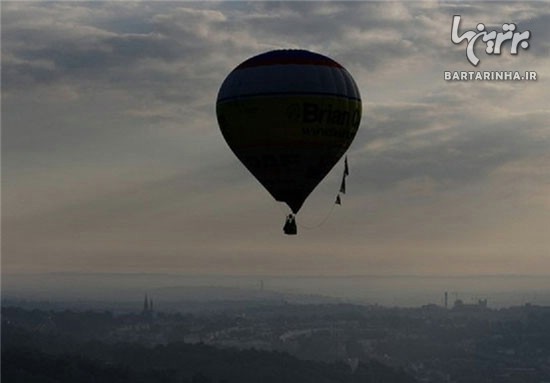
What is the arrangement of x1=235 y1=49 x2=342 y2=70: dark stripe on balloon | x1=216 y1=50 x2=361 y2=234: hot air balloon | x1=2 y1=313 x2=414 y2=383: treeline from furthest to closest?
x1=2 y1=313 x2=414 y2=383: treeline < x1=235 y1=49 x2=342 y2=70: dark stripe on balloon < x1=216 y1=50 x2=361 y2=234: hot air balloon

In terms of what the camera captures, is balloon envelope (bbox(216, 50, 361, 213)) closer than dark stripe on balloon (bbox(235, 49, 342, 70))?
Yes

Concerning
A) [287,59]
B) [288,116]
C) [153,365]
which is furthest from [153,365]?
[288,116]

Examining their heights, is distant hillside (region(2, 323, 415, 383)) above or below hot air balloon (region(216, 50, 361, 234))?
below

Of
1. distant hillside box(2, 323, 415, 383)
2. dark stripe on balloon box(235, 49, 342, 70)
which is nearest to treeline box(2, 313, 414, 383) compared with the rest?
distant hillside box(2, 323, 415, 383)

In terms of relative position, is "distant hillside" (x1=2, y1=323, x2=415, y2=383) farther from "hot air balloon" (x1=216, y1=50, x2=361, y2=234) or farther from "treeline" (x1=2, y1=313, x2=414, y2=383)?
"hot air balloon" (x1=216, y1=50, x2=361, y2=234)

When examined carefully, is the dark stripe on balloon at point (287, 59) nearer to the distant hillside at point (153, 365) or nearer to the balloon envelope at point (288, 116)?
the balloon envelope at point (288, 116)

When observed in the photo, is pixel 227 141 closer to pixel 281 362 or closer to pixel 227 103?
pixel 227 103

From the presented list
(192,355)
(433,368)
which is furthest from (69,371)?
(433,368)

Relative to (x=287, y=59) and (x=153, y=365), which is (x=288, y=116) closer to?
(x=287, y=59)
